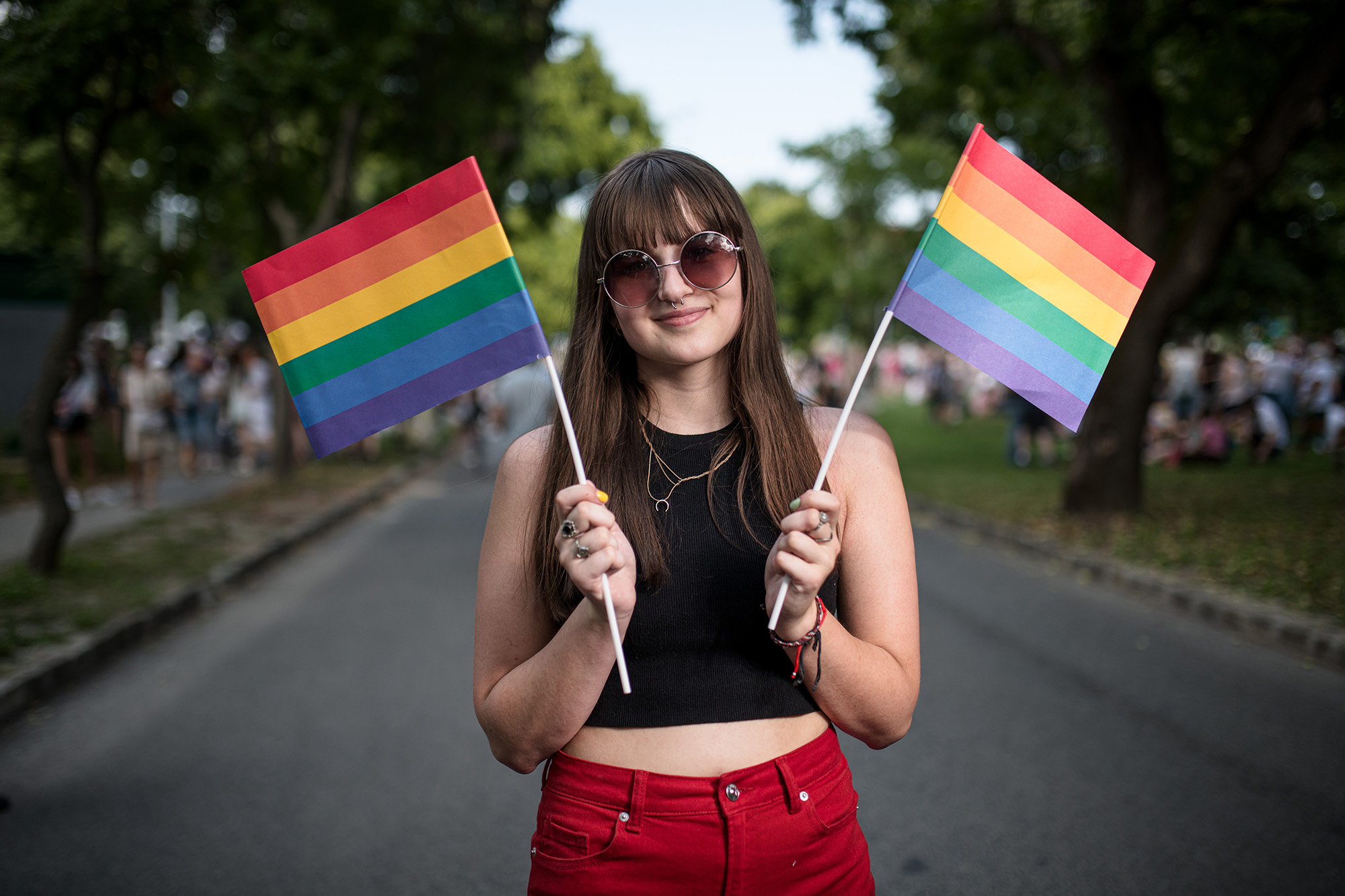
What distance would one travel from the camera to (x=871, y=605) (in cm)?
178

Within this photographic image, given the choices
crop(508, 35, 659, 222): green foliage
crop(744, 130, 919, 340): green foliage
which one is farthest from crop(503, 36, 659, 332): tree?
crop(744, 130, 919, 340): green foliage

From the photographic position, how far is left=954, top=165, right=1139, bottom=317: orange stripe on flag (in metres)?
1.98

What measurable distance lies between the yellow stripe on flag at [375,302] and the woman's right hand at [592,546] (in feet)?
2.11

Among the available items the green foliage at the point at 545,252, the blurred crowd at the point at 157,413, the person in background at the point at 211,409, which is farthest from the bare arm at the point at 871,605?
the green foliage at the point at 545,252

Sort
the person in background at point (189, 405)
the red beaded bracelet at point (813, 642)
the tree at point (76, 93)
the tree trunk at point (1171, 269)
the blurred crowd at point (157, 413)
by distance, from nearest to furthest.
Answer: the red beaded bracelet at point (813, 642), the tree at point (76, 93), the tree trunk at point (1171, 269), the blurred crowd at point (157, 413), the person in background at point (189, 405)

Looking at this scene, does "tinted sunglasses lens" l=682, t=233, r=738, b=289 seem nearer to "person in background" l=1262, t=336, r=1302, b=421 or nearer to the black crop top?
the black crop top

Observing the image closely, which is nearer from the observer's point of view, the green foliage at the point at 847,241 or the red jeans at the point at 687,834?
the red jeans at the point at 687,834

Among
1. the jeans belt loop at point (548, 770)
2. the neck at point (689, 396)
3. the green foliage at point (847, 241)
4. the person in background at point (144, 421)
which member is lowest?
the jeans belt loop at point (548, 770)

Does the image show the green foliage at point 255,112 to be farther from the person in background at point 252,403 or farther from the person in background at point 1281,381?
the person in background at point 1281,381

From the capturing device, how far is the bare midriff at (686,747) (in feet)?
5.59

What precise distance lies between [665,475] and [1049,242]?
91cm

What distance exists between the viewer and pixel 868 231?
31453 mm

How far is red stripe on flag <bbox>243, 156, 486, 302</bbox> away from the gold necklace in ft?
1.98

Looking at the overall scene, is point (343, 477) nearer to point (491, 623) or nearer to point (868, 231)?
point (491, 623)
